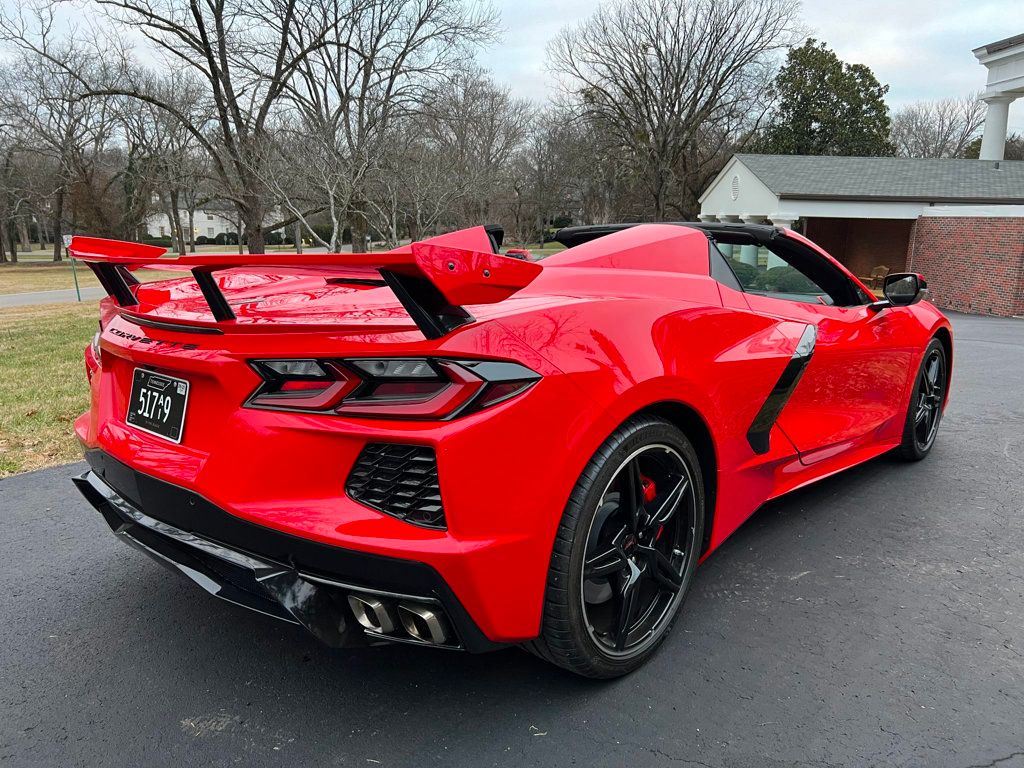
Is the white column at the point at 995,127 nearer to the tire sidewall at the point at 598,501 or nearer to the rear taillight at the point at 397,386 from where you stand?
the tire sidewall at the point at 598,501

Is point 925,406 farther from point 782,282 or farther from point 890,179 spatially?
point 890,179

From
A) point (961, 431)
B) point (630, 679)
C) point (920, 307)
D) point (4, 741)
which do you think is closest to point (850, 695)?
point (630, 679)

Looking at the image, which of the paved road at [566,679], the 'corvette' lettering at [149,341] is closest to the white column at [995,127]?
the paved road at [566,679]

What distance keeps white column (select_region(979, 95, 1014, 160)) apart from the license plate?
122 feet

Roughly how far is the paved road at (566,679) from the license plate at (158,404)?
816mm

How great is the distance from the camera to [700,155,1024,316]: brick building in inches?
711

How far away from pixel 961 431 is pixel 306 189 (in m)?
13.5

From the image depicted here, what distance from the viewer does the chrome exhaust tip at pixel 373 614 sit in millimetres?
1680

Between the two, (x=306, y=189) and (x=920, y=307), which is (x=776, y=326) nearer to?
(x=920, y=307)

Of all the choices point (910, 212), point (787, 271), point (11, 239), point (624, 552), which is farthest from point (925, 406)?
point (11, 239)

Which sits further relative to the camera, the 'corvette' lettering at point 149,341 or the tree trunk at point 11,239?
the tree trunk at point 11,239

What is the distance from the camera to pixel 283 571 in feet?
5.56

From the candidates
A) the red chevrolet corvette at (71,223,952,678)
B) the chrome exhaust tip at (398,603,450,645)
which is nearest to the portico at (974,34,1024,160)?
the red chevrolet corvette at (71,223,952,678)

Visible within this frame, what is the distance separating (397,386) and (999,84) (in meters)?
36.5
